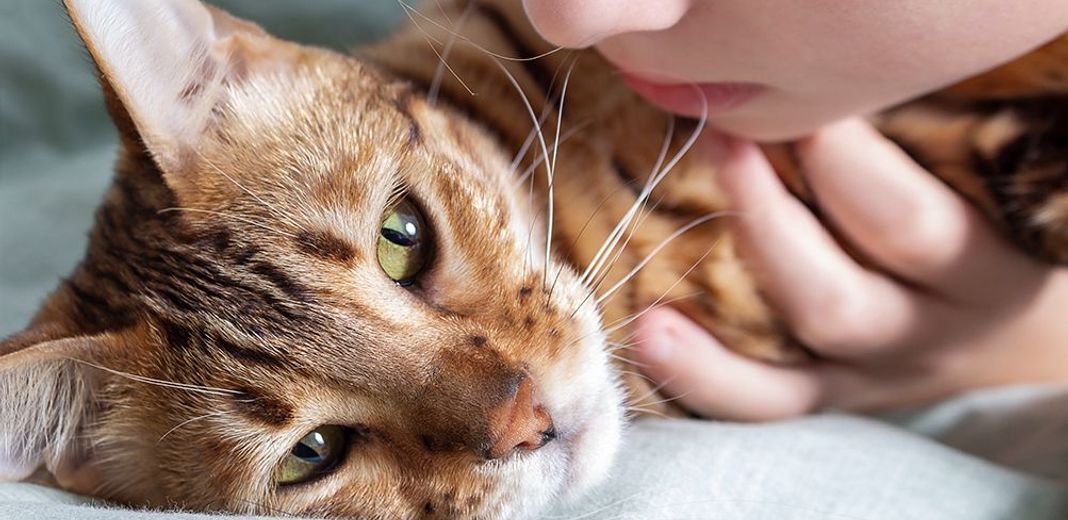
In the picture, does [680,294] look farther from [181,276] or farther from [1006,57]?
[181,276]

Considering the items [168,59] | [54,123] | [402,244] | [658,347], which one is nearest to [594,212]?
[658,347]

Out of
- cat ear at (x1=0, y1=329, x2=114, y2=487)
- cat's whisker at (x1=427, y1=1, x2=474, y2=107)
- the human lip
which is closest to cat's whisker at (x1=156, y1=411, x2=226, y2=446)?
cat ear at (x1=0, y1=329, x2=114, y2=487)

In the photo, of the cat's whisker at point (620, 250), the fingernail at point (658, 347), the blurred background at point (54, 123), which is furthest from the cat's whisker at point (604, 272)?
the blurred background at point (54, 123)

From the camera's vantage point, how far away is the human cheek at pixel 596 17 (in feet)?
2.53

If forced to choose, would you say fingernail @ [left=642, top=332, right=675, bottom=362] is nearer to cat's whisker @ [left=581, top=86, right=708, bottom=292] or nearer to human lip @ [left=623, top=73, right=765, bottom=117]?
cat's whisker @ [left=581, top=86, right=708, bottom=292]

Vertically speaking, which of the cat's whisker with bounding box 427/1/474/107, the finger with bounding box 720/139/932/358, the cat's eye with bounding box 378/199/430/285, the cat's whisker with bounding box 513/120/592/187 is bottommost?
the finger with bounding box 720/139/932/358

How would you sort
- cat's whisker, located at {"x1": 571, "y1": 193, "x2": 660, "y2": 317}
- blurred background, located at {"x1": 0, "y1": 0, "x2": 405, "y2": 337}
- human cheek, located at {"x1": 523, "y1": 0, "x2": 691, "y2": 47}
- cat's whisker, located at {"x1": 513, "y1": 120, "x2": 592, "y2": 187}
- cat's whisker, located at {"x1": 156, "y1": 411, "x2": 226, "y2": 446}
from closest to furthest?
human cheek, located at {"x1": 523, "y1": 0, "x2": 691, "y2": 47}
cat's whisker, located at {"x1": 156, "y1": 411, "x2": 226, "y2": 446}
cat's whisker, located at {"x1": 571, "y1": 193, "x2": 660, "y2": 317}
cat's whisker, located at {"x1": 513, "y1": 120, "x2": 592, "y2": 187}
blurred background, located at {"x1": 0, "y1": 0, "x2": 405, "y2": 337}

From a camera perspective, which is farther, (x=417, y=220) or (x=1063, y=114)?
(x=1063, y=114)

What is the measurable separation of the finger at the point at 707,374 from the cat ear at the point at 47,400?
0.65 meters

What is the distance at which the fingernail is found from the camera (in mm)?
1114

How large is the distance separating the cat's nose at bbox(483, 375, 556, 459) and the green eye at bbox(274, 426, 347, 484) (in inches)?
6.9

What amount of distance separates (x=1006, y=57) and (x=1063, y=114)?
31 centimetres

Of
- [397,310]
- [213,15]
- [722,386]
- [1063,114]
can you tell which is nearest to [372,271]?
[397,310]

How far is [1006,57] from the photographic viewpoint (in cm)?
91
